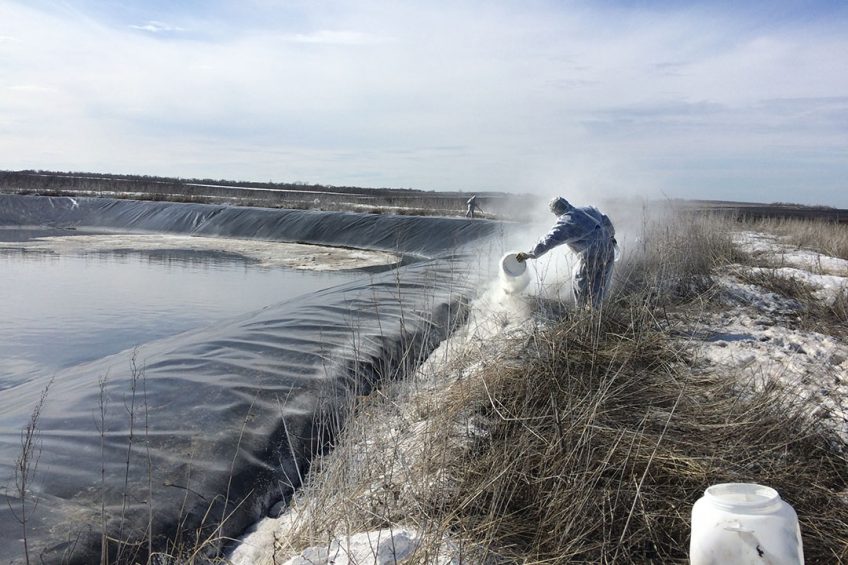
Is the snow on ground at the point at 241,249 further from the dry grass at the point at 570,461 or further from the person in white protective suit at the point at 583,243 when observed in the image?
the dry grass at the point at 570,461

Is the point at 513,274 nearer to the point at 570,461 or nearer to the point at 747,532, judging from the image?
the point at 570,461

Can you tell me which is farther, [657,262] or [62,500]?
[657,262]

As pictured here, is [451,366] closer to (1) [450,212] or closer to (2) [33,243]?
(2) [33,243]

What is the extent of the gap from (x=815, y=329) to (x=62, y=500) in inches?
259

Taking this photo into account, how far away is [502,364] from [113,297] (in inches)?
345

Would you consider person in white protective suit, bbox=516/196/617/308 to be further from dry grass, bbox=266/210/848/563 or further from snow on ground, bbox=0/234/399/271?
snow on ground, bbox=0/234/399/271

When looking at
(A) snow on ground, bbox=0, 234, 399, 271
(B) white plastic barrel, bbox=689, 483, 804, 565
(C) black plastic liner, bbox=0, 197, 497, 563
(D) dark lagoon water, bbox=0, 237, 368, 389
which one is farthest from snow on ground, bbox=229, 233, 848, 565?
(A) snow on ground, bbox=0, 234, 399, 271

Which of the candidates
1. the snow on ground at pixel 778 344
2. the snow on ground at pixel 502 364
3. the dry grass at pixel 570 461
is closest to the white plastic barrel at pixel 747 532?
the dry grass at pixel 570 461

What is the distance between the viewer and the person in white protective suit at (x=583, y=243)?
6395 millimetres

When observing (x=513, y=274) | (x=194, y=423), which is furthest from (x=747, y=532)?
(x=513, y=274)

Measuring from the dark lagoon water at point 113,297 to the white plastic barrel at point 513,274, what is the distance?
14.6 feet

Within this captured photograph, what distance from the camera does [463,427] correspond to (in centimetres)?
394

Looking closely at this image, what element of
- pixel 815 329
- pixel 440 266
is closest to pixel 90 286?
pixel 440 266

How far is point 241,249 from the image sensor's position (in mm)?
20391
